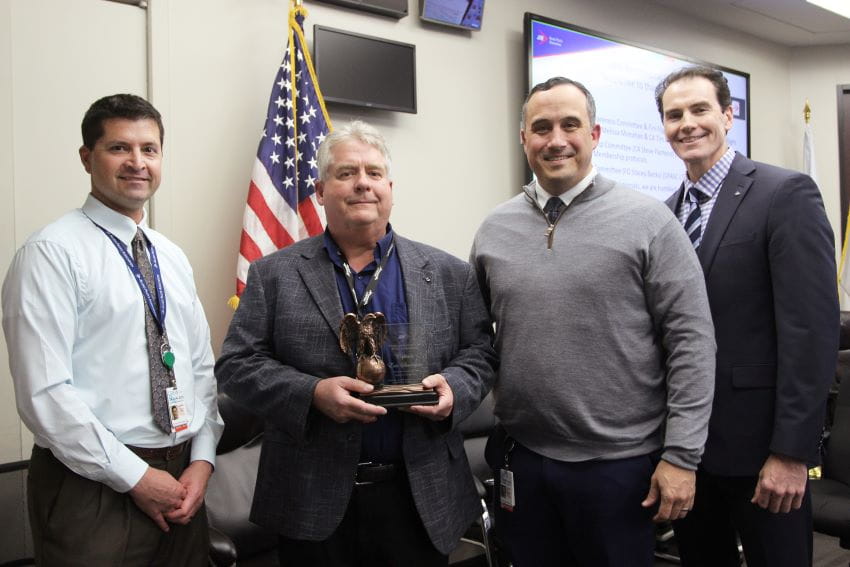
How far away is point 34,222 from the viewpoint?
280 centimetres

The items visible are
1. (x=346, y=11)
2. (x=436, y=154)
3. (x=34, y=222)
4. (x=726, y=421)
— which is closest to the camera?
(x=726, y=421)

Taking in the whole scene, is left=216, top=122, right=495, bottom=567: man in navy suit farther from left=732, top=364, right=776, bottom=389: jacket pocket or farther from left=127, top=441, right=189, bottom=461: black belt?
left=732, top=364, right=776, bottom=389: jacket pocket

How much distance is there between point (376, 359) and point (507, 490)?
0.55 metres

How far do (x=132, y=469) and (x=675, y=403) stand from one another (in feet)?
4.18

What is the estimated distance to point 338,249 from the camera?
1822mm

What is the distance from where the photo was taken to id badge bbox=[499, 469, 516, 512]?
1.84m

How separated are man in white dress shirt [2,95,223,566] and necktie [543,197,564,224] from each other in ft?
3.29

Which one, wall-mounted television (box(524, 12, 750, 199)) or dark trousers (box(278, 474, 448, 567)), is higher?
wall-mounted television (box(524, 12, 750, 199))

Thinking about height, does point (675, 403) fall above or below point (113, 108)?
below

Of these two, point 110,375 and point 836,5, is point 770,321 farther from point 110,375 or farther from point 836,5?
point 836,5

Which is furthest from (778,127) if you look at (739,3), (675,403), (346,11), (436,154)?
(675,403)

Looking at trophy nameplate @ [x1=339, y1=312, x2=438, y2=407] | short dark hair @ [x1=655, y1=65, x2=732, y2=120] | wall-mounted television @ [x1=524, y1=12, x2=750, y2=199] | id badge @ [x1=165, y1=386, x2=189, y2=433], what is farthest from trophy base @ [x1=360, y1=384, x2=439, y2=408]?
wall-mounted television @ [x1=524, y1=12, x2=750, y2=199]

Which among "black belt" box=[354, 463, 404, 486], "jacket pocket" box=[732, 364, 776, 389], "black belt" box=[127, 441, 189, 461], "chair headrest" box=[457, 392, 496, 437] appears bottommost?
"chair headrest" box=[457, 392, 496, 437]

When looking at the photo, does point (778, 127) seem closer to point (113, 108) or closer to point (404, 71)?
point (404, 71)
